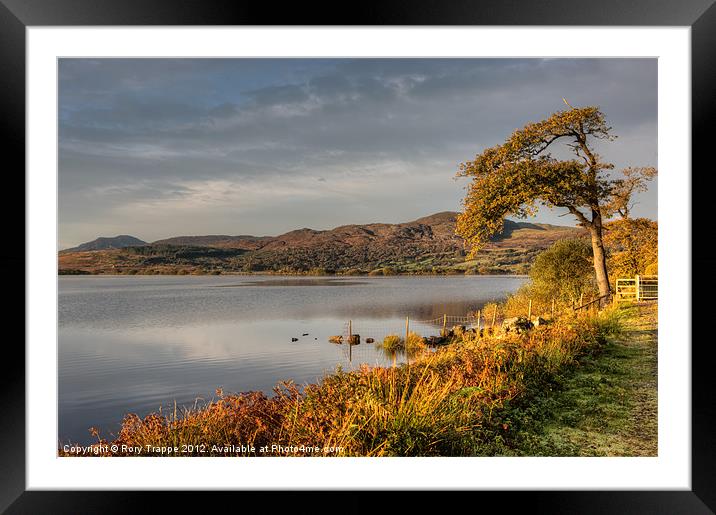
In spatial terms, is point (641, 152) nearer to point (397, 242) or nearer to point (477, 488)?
point (397, 242)

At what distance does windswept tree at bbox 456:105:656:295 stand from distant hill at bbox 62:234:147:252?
18.4 ft

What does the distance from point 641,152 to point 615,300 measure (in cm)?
259

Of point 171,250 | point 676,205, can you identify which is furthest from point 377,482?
point 171,250

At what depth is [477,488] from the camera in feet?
9.56

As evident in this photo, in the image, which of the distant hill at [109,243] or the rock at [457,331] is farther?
the rock at [457,331]

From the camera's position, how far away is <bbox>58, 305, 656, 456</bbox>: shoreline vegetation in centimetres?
316

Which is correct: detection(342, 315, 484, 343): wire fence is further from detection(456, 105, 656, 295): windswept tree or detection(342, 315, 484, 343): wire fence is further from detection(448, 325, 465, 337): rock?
detection(456, 105, 656, 295): windswept tree

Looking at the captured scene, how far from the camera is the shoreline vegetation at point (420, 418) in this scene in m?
3.16

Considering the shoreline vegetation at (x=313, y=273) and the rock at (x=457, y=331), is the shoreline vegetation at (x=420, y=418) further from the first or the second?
the rock at (x=457, y=331)

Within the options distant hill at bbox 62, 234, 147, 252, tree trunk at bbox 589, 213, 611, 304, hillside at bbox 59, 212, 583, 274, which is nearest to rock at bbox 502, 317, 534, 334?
hillside at bbox 59, 212, 583, 274

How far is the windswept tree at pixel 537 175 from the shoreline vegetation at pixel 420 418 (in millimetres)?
3619

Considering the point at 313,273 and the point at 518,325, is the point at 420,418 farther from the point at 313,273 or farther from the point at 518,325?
the point at 313,273
